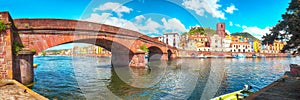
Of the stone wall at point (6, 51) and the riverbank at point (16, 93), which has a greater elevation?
the stone wall at point (6, 51)

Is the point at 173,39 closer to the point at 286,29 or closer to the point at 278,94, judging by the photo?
the point at 286,29

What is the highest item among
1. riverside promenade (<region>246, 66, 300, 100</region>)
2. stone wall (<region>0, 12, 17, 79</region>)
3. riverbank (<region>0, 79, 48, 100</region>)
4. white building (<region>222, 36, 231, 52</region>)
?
white building (<region>222, 36, 231, 52</region>)

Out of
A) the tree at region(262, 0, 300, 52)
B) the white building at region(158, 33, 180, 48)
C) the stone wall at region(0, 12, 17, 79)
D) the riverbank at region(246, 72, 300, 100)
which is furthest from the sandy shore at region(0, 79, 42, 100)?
the white building at region(158, 33, 180, 48)

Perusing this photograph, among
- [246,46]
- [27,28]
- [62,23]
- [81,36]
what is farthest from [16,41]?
[246,46]

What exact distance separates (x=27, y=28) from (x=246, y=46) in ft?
386

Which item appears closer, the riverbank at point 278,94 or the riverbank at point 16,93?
the riverbank at point 16,93

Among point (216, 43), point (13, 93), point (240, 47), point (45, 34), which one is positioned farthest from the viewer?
point (240, 47)

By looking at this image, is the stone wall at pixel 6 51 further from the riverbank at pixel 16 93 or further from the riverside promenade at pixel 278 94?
the riverside promenade at pixel 278 94

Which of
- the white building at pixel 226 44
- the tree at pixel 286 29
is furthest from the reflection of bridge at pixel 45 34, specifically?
the white building at pixel 226 44

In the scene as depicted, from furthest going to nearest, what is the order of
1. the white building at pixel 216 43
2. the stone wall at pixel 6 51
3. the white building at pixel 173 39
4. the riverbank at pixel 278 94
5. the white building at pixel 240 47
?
the white building at pixel 240 47 < the white building at pixel 216 43 < the white building at pixel 173 39 < the stone wall at pixel 6 51 < the riverbank at pixel 278 94

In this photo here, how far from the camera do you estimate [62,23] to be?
17.4 metres

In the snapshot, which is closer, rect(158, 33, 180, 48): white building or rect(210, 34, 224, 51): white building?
rect(158, 33, 180, 48): white building


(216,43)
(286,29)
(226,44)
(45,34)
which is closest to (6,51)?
(45,34)

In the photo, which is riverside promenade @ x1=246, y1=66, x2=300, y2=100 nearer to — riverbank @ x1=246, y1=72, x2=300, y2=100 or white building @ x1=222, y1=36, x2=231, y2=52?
riverbank @ x1=246, y1=72, x2=300, y2=100
